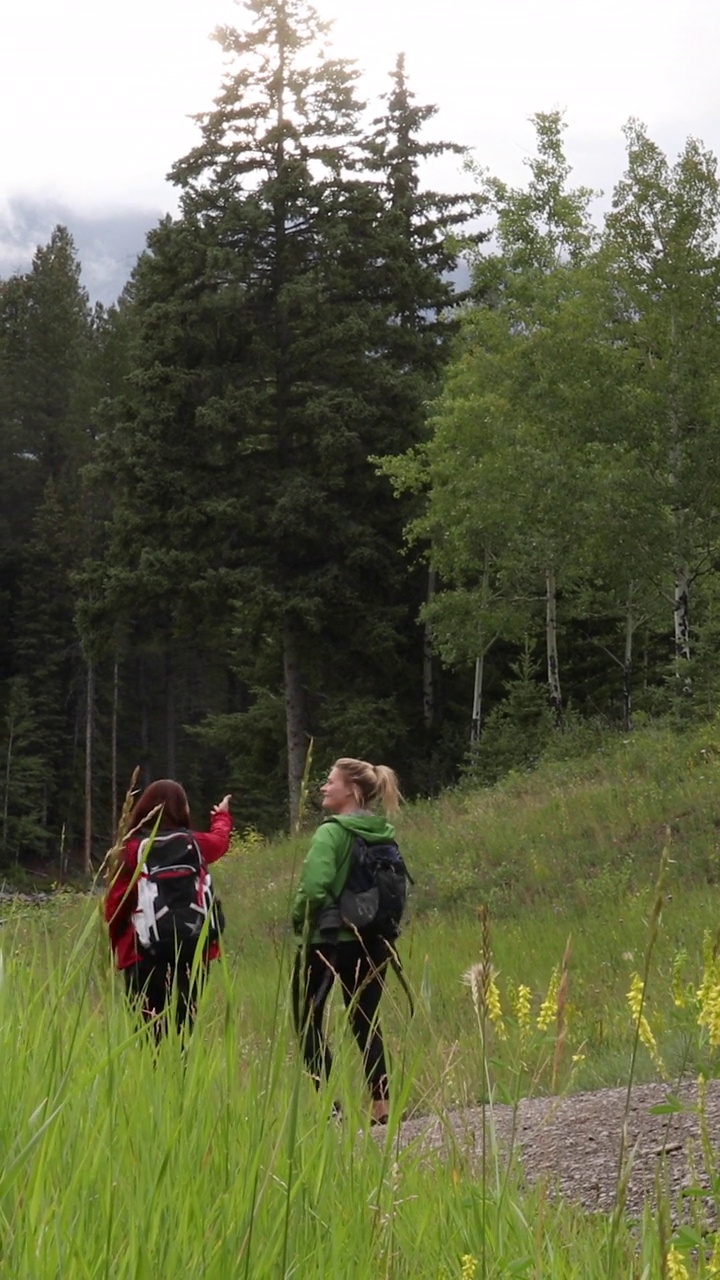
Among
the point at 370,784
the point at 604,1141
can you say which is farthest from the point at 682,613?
the point at 604,1141

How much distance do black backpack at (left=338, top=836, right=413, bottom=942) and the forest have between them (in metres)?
15.6

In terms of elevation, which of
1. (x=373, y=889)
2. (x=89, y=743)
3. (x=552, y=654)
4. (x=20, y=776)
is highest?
(x=552, y=654)

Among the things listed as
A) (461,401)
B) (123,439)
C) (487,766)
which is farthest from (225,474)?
(487,766)

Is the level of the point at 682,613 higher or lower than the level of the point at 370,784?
higher

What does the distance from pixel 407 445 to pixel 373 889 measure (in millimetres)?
25240

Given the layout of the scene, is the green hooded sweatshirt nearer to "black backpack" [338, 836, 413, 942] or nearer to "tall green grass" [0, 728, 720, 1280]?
"black backpack" [338, 836, 413, 942]

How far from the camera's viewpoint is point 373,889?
231 inches

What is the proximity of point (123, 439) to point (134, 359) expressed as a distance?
186 centimetres

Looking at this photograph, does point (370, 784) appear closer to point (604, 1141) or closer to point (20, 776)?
point (604, 1141)

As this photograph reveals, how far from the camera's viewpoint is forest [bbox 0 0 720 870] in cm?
2248

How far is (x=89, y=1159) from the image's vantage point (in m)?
1.92

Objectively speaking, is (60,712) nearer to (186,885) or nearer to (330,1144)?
(186,885)

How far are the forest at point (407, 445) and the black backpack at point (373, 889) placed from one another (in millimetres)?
15636

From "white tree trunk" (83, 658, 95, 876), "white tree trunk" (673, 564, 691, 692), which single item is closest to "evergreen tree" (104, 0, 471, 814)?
"white tree trunk" (673, 564, 691, 692)
